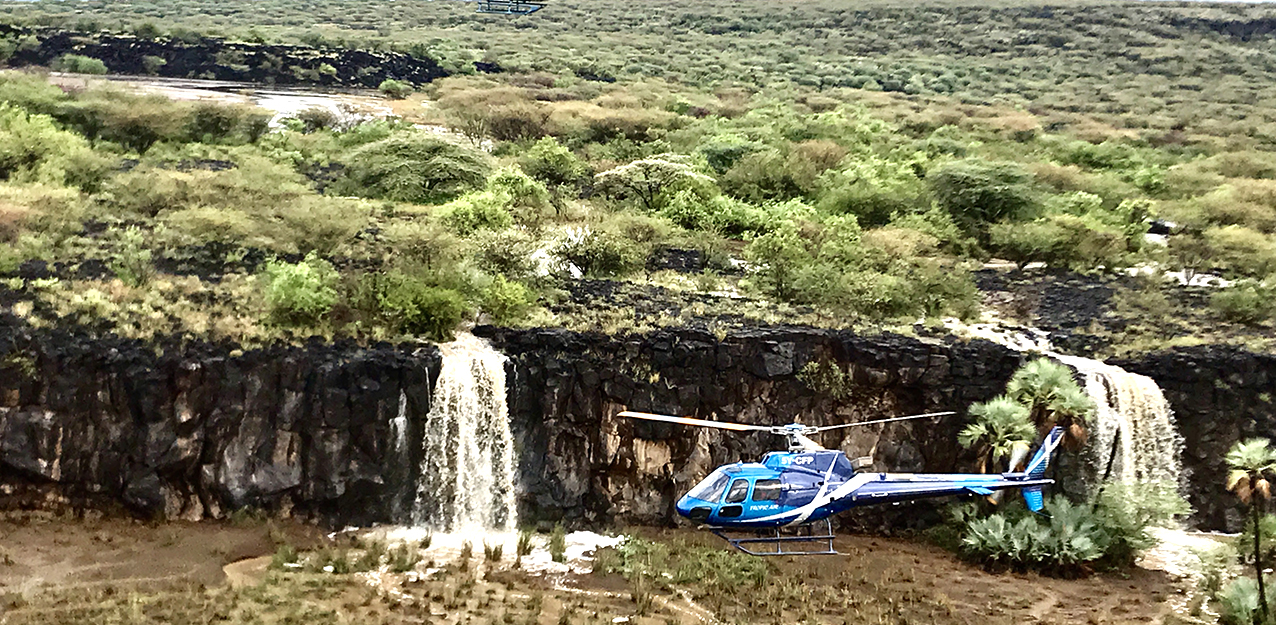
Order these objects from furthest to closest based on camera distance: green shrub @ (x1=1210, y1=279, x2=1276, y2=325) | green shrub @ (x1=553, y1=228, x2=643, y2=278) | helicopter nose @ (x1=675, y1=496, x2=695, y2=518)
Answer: green shrub @ (x1=553, y1=228, x2=643, y2=278)
green shrub @ (x1=1210, y1=279, x2=1276, y2=325)
helicopter nose @ (x1=675, y1=496, x2=695, y2=518)

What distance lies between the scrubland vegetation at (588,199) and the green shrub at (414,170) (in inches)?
5.2

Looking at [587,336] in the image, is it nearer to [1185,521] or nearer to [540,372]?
[540,372]

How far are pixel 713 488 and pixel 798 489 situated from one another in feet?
6.08

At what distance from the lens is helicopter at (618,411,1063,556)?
941 inches

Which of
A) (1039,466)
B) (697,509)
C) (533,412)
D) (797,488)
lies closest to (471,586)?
(697,509)

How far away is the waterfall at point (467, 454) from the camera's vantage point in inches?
1164

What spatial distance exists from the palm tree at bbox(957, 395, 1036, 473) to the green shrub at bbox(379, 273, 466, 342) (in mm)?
14287

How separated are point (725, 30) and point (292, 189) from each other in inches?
3488

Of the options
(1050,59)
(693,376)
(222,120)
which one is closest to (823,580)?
(693,376)

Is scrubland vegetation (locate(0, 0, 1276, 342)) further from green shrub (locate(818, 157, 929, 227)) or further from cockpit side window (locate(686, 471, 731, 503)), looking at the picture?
cockpit side window (locate(686, 471, 731, 503))

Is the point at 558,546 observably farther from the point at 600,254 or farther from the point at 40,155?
the point at 40,155

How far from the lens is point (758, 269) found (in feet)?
136

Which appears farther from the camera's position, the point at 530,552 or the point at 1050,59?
the point at 1050,59

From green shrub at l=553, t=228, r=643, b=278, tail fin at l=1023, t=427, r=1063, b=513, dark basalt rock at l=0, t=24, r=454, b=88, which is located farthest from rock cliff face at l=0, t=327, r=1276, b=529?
dark basalt rock at l=0, t=24, r=454, b=88
